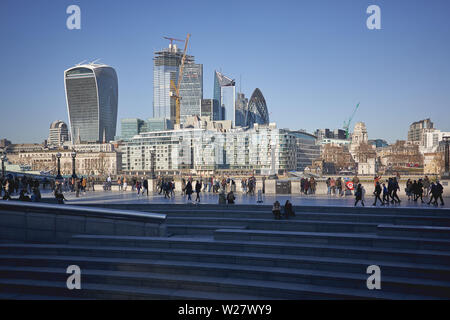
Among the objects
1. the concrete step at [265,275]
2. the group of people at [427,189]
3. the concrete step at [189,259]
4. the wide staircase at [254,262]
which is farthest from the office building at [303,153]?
the concrete step at [265,275]

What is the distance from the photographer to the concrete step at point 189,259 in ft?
37.5

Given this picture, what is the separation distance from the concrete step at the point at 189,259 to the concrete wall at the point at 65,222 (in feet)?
4.72

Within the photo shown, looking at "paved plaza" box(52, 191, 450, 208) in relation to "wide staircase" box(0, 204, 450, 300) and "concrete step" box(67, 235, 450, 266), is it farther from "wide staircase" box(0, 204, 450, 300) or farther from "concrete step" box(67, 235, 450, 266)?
"concrete step" box(67, 235, 450, 266)

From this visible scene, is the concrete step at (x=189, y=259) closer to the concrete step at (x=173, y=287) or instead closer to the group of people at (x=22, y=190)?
the concrete step at (x=173, y=287)

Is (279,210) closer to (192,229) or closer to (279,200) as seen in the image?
(192,229)

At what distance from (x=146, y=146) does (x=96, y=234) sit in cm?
17218

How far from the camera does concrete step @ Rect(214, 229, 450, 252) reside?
1253cm

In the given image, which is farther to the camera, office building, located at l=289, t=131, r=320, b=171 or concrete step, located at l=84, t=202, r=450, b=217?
office building, located at l=289, t=131, r=320, b=171

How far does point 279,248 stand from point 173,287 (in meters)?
3.62

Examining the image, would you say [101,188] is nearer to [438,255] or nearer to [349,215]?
[349,215]

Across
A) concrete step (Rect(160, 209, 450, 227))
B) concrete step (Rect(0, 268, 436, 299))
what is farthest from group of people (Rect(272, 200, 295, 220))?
concrete step (Rect(0, 268, 436, 299))

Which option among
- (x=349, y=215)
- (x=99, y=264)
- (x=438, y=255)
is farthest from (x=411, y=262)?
(x=99, y=264)

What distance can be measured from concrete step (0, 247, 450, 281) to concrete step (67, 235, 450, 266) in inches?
9.0

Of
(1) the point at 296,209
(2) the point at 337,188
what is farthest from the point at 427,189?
(1) the point at 296,209
